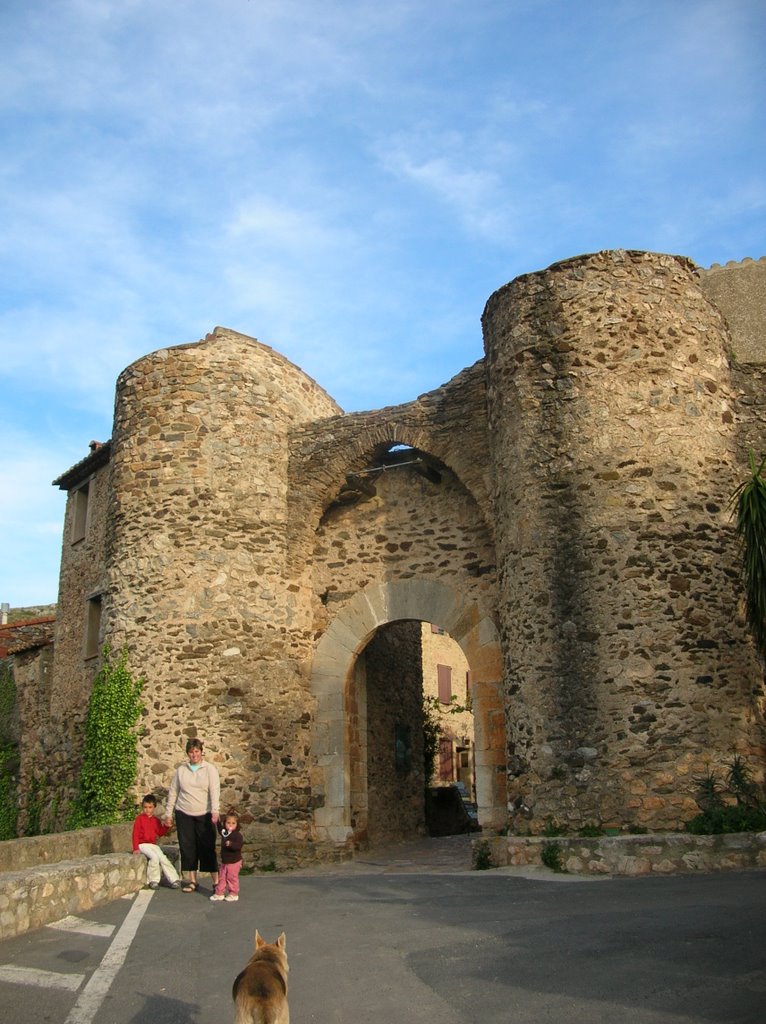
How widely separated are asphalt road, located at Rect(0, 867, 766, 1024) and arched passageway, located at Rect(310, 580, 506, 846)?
10.9ft

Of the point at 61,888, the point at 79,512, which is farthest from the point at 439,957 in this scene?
the point at 79,512

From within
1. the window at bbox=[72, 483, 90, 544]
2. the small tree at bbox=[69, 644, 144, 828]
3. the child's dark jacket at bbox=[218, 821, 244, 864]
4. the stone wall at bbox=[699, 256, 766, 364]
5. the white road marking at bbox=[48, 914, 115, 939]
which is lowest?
the white road marking at bbox=[48, 914, 115, 939]

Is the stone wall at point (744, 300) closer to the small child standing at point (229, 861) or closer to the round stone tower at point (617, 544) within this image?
the round stone tower at point (617, 544)

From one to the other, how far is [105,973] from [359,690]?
8075mm

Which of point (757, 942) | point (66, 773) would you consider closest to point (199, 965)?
point (757, 942)

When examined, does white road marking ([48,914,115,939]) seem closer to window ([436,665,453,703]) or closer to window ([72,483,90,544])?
window ([72,483,90,544])

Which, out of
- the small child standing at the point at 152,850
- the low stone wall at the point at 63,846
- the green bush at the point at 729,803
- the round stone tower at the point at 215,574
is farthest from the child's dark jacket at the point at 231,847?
the green bush at the point at 729,803

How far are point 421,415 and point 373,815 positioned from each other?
5.73 meters

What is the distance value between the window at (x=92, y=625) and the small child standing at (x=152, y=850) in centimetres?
612

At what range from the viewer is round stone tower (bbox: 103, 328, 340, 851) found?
1207cm

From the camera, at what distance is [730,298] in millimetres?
13953

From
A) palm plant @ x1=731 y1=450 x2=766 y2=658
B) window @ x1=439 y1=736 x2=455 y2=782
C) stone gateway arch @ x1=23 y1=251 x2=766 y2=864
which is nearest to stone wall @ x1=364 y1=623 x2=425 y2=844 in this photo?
stone gateway arch @ x1=23 y1=251 x2=766 y2=864

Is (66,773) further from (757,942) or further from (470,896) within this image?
(757,942)

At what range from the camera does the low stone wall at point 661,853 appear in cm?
827
